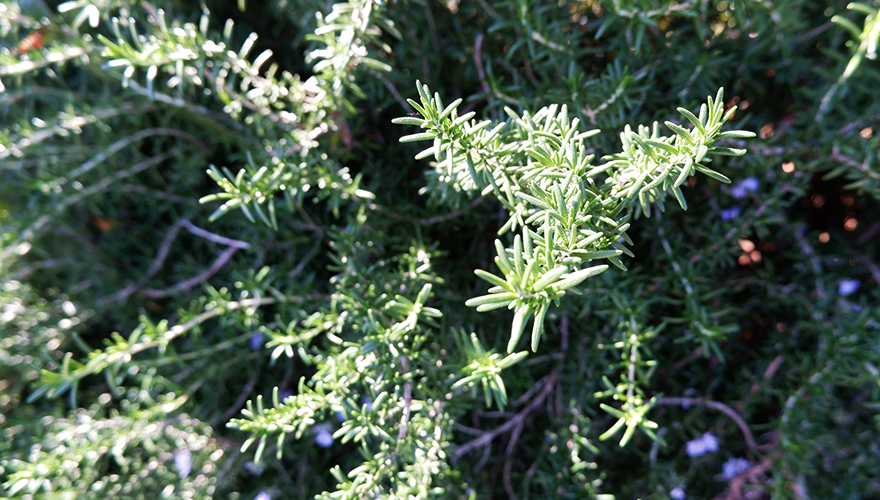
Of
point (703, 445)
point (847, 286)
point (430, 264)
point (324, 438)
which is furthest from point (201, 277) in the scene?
point (847, 286)

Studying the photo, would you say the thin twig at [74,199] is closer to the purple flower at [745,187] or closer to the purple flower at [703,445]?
the purple flower at [745,187]

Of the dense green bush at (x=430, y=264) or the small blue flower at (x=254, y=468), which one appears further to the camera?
the small blue flower at (x=254, y=468)

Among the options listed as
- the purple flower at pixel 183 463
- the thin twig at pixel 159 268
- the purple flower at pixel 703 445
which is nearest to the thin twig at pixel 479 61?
the thin twig at pixel 159 268

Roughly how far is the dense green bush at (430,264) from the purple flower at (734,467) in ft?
0.05

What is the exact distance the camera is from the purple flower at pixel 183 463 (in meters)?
1.78

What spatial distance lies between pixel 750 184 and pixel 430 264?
3.43ft

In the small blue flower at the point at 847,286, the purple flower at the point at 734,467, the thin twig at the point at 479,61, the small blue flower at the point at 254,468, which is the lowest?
the purple flower at the point at 734,467

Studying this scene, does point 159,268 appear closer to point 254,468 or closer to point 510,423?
point 254,468

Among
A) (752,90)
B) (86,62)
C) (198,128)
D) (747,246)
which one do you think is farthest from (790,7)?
(86,62)

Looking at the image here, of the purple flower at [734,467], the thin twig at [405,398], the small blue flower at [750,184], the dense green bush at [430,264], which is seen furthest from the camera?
the purple flower at [734,467]

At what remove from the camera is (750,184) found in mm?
1604

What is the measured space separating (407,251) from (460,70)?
70 centimetres

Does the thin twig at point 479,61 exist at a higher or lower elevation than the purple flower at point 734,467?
higher

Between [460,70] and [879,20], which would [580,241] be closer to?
[879,20]
